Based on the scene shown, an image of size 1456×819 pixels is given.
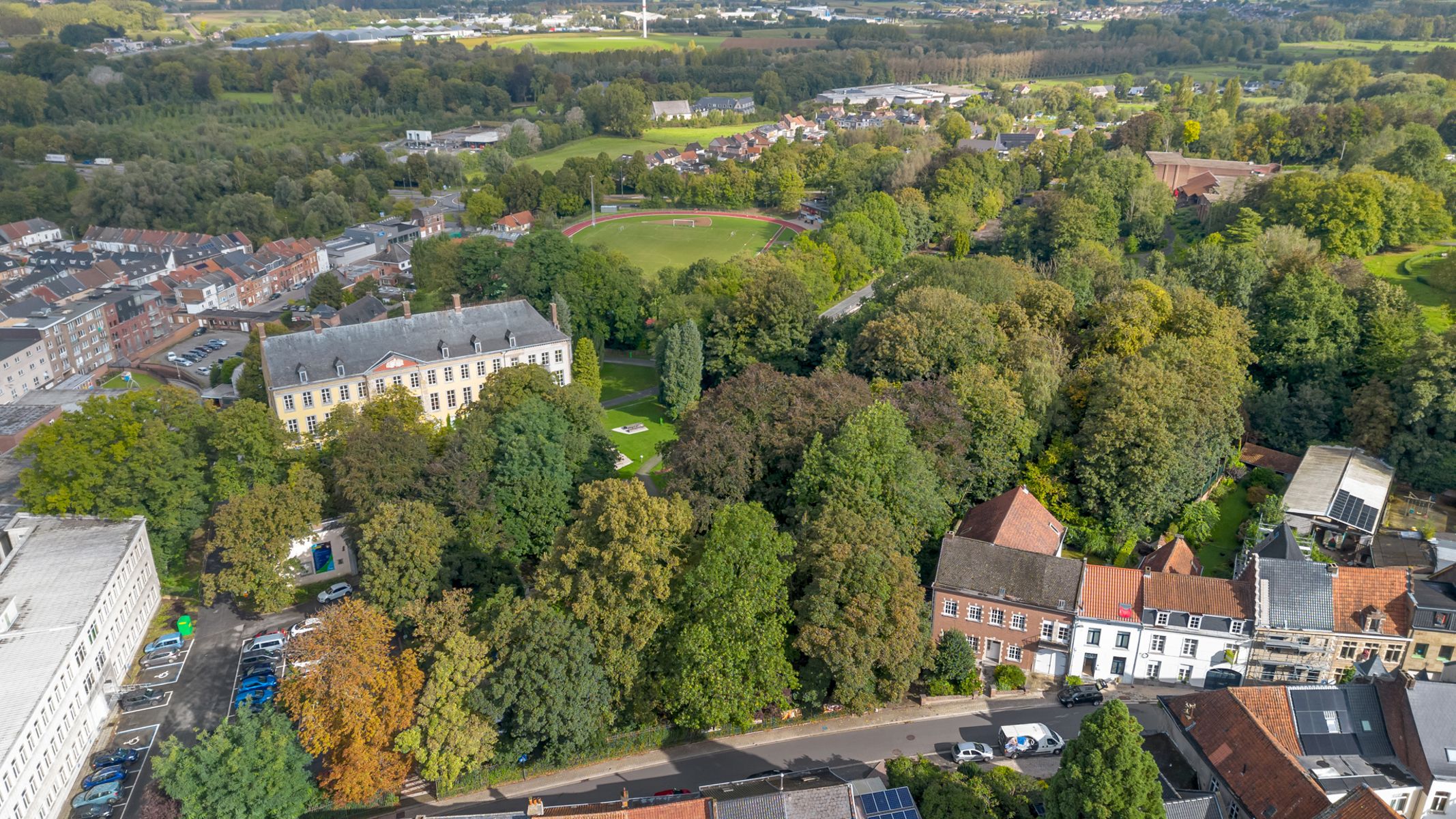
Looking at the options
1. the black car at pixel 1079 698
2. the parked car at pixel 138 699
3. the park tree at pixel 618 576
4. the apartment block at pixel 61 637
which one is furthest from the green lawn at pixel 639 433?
the black car at pixel 1079 698

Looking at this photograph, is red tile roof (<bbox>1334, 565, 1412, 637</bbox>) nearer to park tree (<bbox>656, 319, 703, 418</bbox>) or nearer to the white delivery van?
the white delivery van

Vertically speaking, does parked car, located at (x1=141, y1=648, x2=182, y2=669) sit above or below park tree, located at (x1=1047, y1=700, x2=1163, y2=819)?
below

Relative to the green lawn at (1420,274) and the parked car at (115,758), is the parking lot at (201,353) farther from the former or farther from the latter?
the green lawn at (1420,274)

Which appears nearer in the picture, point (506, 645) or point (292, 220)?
point (506, 645)

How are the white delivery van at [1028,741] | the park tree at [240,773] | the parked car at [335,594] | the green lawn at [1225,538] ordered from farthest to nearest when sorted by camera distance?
the parked car at [335,594]
the green lawn at [1225,538]
the white delivery van at [1028,741]
the park tree at [240,773]

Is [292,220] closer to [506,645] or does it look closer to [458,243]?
[458,243]

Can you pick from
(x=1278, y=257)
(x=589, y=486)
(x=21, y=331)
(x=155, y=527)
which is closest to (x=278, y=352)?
(x=155, y=527)

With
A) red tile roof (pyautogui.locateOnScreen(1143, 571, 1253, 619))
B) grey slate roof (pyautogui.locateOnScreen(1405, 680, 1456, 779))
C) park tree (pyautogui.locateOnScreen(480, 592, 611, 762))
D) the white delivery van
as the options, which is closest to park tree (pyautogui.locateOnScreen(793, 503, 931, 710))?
the white delivery van
